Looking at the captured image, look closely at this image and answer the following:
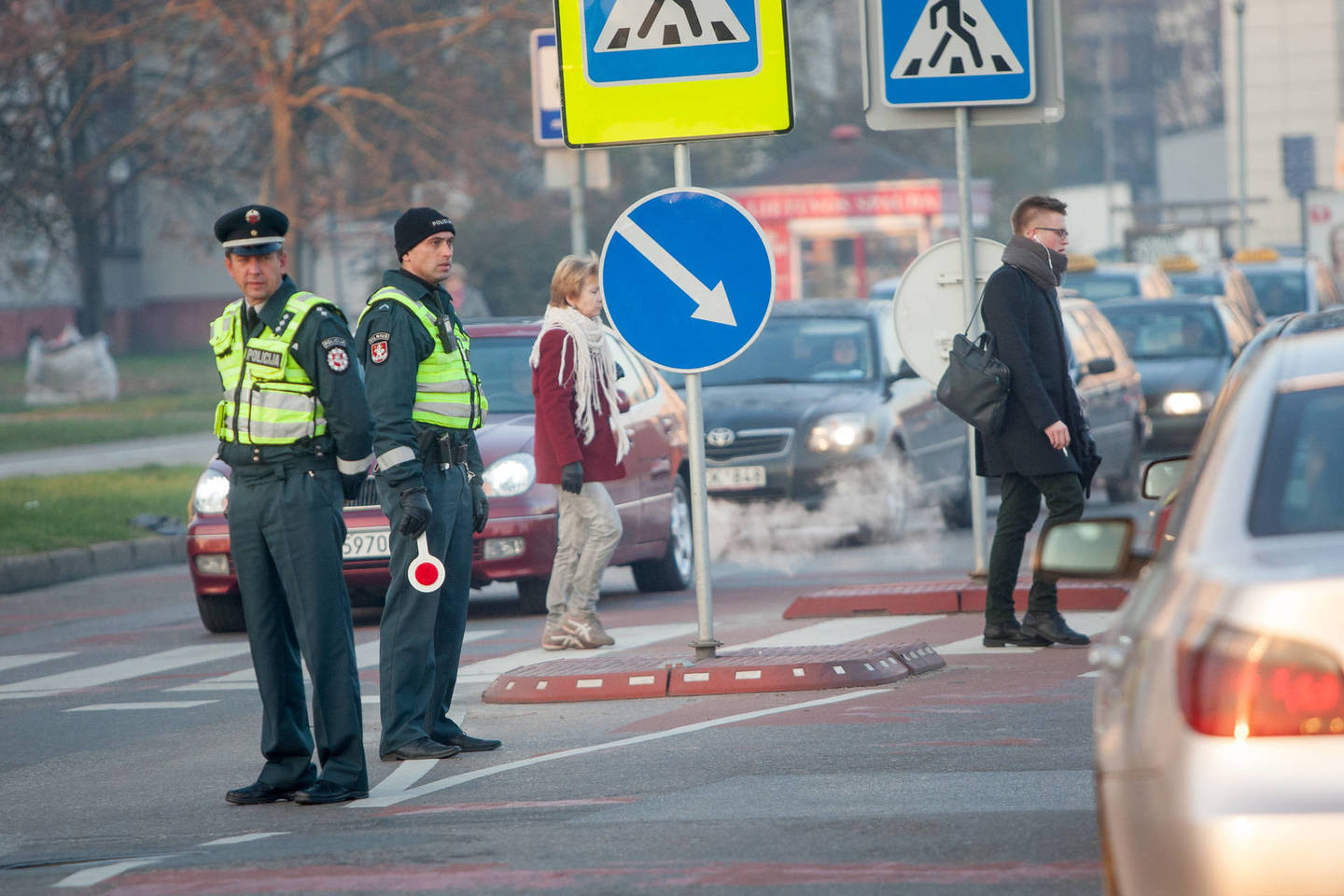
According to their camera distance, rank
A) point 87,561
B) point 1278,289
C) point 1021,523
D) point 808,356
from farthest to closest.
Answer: point 1278,289, point 808,356, point 87,561, point 1021,523

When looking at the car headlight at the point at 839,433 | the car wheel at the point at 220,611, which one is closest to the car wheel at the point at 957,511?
the car headlight at the point at 839,433

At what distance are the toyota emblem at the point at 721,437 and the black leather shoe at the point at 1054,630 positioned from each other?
21.0ft

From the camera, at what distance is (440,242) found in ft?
25.8

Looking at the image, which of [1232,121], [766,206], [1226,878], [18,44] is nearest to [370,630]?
[1226,878]

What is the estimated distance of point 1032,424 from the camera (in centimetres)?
962

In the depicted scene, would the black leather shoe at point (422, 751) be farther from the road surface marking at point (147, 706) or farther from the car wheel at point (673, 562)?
the car wheel at point (673, 562)

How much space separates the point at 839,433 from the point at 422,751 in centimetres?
855

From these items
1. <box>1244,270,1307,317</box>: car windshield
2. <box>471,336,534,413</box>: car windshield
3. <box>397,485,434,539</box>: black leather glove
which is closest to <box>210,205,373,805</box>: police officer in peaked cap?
<box>397,485,434,539</box>: black leather glove

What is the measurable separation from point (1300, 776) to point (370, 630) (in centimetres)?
937

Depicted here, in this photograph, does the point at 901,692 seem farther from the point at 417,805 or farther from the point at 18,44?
the point at 18,44

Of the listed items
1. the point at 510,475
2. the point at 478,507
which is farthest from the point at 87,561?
the point at 478,507

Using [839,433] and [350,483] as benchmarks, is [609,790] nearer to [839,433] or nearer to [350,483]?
[350,483]

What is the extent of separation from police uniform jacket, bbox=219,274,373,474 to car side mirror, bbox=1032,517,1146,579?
2786mm

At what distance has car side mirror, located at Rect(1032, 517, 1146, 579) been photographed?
464 centimetres
